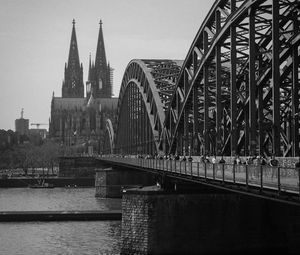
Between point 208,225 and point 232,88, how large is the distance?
8980mm

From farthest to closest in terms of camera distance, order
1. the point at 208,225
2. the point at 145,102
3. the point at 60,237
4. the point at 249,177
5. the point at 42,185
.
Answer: the point at 42,185
the point at 145,102
the point at 60,237
the point at 208,225
the point at 249,177

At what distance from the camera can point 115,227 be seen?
225 ft

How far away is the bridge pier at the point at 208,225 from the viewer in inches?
1793

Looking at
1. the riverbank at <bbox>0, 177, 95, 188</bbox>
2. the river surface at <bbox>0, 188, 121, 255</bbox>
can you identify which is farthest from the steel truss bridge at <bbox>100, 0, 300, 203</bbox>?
the riverbank at <bbox>0, 177, 95, 188</bbox>

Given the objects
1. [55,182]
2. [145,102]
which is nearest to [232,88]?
[145,102]

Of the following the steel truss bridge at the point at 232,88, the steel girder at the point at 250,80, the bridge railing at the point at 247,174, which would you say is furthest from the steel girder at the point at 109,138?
the bridge railing at the point at 247,174

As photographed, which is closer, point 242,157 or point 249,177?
point 249,177

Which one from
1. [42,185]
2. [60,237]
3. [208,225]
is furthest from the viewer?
[42,185]

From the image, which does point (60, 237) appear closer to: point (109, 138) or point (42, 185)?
point (42, 185)

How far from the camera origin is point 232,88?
155ft

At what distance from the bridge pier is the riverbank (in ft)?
374

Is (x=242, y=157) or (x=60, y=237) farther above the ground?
(x=242, y=157)

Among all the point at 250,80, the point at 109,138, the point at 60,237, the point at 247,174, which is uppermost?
the point at 109,138

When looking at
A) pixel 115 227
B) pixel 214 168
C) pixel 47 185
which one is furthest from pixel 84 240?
pixel 47 185
